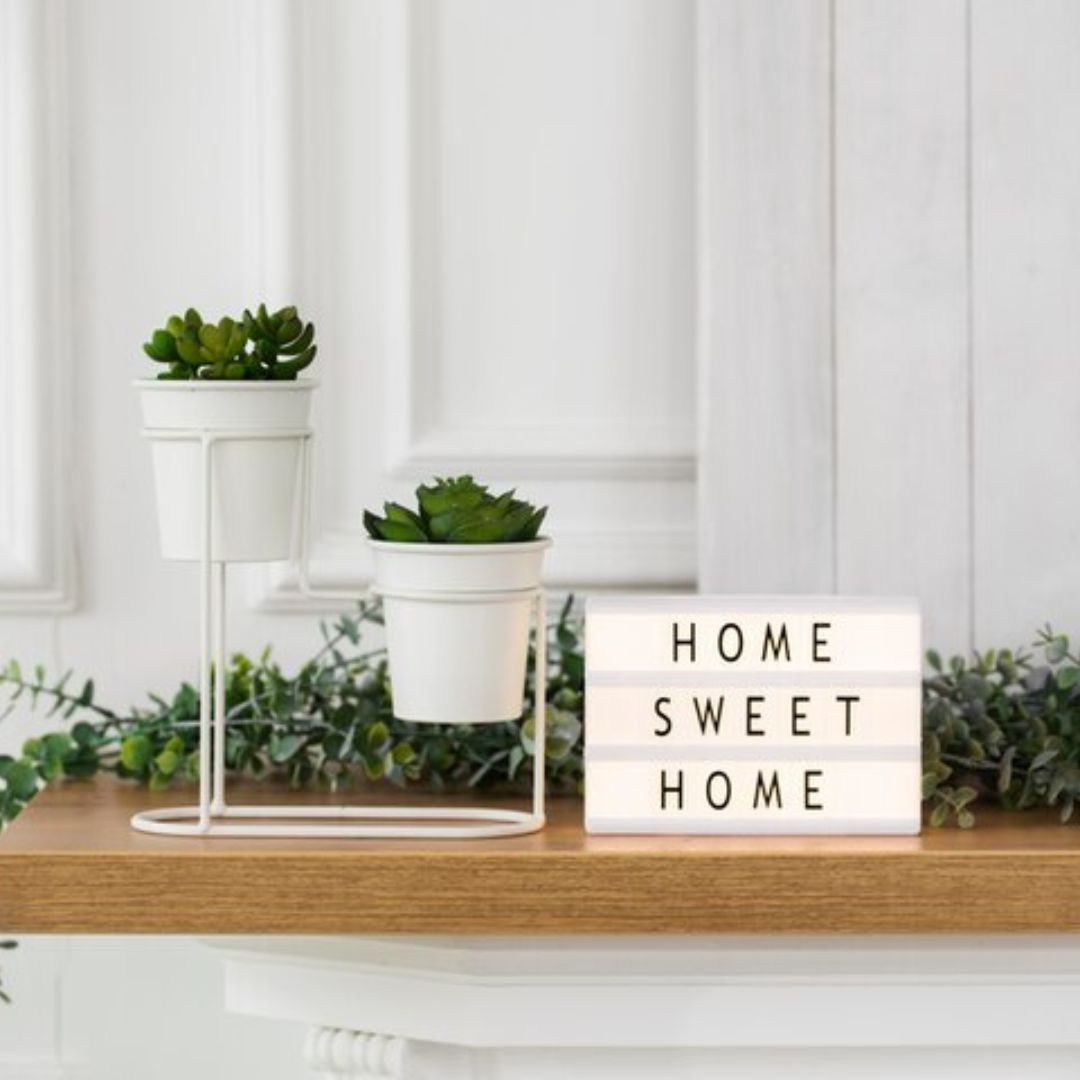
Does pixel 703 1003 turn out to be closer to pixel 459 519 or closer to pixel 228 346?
pixel 459 519

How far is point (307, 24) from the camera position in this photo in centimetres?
139

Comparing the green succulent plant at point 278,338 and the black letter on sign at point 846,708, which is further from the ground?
the green succulent plant at point 278,338

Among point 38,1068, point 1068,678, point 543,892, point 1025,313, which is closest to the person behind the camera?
point 543,892

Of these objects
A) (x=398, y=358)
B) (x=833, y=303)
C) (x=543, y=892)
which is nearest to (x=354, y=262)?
(x=398, y=358)

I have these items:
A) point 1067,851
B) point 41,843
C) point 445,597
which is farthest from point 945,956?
point 41,843

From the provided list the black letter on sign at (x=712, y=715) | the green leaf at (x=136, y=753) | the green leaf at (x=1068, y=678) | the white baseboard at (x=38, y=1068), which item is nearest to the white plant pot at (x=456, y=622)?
the black letter on sign at (x=712, y=715)

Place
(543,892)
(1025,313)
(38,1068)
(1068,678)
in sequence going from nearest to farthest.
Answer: (543,892), (1068,678), (1025,313), (38,1068)

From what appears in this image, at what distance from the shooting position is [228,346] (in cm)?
112

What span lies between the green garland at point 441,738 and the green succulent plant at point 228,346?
220 millimetres

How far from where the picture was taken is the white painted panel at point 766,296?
1.32 metres

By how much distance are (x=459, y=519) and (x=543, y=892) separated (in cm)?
20

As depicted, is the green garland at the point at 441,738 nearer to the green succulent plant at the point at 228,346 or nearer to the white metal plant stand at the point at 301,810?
the white metal plant stand at the point at 301,810

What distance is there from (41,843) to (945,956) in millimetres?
482

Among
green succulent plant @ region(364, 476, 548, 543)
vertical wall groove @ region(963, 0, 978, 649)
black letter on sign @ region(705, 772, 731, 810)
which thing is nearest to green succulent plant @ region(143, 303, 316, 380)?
green succulent plant @ region(364, 476, 548, 543)
